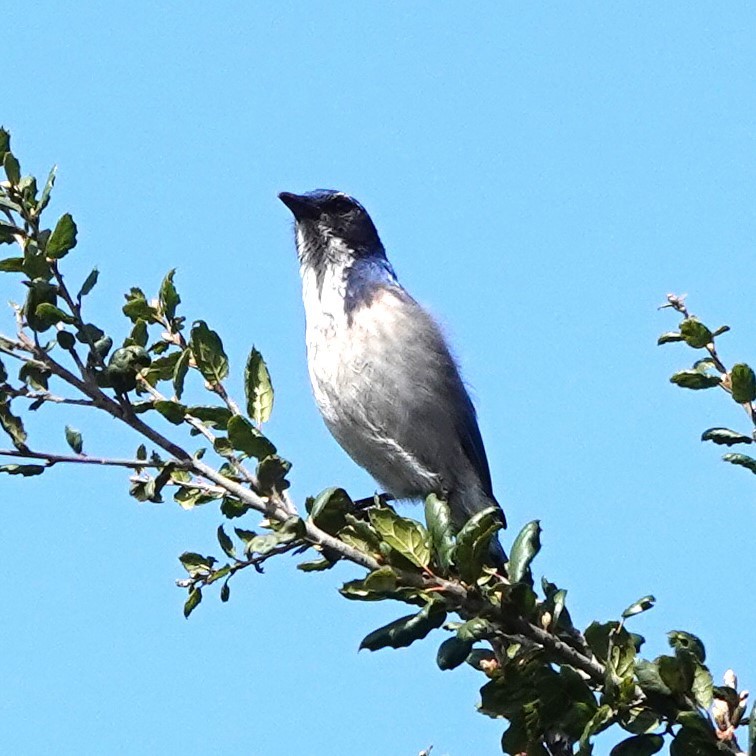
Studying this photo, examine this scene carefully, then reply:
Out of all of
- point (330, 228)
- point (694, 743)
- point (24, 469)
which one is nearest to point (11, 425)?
point (24, 469)

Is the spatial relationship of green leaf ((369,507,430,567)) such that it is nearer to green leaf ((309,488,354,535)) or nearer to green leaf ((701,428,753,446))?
green leaf ((309,488,354,535))

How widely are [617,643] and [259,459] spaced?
1.06 m

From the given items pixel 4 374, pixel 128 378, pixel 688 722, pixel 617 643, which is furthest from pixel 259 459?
pixel 688 722

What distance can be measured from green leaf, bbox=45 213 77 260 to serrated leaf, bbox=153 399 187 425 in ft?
1.61

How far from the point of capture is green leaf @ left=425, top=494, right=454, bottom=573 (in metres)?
3.49

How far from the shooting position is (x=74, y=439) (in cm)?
353

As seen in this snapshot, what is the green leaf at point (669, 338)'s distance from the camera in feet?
11.2

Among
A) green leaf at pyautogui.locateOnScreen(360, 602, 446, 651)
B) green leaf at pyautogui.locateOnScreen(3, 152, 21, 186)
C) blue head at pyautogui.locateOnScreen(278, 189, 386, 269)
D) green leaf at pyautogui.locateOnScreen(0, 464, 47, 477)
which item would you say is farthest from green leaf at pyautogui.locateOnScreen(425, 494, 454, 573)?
blue head at pyautogui.locateOnScreen(278, 189, 386, 269)

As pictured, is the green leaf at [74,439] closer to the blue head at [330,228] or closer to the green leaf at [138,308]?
the green leaf at [138,308]

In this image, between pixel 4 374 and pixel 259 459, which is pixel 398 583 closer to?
pixel 259 459

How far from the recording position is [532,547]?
343 cm

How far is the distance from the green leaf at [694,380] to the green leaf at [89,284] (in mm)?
1579

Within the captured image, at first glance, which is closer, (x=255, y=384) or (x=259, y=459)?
(x=259, y=459)

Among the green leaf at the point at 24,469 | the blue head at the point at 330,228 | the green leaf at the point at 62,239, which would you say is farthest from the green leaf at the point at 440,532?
the blue head at the point at 330,228
